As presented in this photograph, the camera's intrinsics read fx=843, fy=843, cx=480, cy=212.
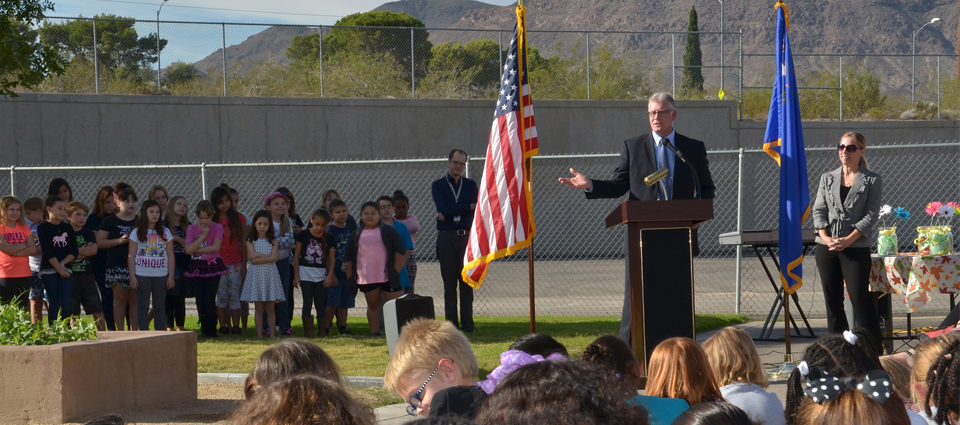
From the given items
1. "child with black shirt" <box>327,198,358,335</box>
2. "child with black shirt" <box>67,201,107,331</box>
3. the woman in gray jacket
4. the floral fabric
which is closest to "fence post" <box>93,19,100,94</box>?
"child with black shirt" <box>67,201,107,331</box>

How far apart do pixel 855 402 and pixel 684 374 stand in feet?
2.60

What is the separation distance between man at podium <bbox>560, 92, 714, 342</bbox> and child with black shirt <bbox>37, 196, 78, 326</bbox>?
5.56 meters

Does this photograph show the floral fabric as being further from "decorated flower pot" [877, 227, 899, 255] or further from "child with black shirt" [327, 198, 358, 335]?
"child with black shirt" [327, 198, 358, 335]

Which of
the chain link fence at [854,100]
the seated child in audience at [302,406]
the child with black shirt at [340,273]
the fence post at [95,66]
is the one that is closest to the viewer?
the seated child in audience at [302,406]

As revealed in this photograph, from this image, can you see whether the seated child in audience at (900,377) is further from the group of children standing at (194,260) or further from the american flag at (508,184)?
the group of children standing at (194,260)

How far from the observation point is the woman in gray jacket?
261 inches

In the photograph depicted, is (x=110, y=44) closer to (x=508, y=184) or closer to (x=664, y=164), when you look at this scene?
(x=508, y=184)

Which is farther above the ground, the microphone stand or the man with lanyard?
the microphone stand

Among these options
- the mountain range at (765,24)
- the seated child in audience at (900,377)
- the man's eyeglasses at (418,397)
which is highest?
the mountain range at (765,24)

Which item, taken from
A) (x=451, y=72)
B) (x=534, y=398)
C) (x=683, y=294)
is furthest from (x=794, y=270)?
(x=451, y=72)

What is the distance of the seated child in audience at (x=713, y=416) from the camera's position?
2279 mm

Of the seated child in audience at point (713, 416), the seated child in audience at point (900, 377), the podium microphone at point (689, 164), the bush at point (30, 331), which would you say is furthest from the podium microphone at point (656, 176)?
the bush at point (30, 331)

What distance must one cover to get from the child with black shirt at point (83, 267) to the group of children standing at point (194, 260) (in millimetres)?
11

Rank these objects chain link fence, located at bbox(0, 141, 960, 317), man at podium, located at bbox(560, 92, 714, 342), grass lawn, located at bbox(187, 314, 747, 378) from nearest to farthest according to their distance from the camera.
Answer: man at podium, located at bbox(560, 92, 714, 342)
grass lawn, located at bbox(187, 314, 747, 378)
chain link fence, located at bbox(0, 141, 960, 317)
